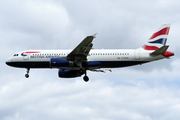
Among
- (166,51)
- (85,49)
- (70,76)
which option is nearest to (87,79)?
(70,76)

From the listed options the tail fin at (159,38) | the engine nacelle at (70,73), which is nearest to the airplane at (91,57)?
the tail fin at (159,38)

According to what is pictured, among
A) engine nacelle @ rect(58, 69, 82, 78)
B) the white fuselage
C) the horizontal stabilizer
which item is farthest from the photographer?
engine nacelle @ rect(58, 69, 82, 78)

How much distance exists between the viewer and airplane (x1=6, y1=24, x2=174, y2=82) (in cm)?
4929

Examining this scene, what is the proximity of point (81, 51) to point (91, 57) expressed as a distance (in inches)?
112

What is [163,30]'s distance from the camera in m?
53.4

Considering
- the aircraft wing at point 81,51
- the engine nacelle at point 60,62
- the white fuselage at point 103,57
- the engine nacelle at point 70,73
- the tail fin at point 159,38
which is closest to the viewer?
the aircraft wing at point 81,51

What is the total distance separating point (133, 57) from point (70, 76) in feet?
35.4

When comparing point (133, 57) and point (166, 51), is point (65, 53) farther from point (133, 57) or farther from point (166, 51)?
point (166, 51)

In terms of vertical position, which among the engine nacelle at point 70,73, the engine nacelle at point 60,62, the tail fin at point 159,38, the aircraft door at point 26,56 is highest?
the tail fin at point 159,38

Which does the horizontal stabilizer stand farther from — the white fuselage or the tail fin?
the tail fin

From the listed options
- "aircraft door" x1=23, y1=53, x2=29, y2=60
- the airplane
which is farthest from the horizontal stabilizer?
"aircraft door" x1=23, y1=53, x2=29, y2=60

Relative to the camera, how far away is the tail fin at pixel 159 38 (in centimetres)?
5267

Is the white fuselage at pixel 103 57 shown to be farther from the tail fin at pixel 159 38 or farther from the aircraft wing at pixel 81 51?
the tail fin at pixel 159 38

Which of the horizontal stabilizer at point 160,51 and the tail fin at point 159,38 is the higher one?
the tail fin at point 159,38
